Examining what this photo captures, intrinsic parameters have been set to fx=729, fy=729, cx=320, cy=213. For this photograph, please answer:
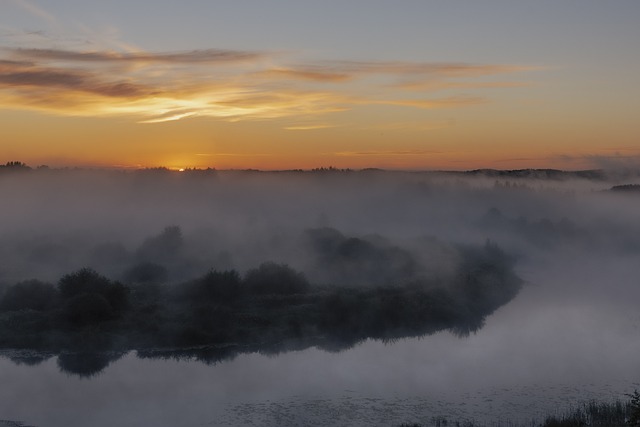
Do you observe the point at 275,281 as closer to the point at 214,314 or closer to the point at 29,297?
the point at 214,314

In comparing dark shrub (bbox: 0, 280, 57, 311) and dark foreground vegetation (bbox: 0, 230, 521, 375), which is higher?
dark shrub (bbox: 0, 280, 57, 311)

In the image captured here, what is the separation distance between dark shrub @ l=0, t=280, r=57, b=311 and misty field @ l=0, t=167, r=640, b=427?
0.37ft

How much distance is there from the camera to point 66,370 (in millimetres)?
36750

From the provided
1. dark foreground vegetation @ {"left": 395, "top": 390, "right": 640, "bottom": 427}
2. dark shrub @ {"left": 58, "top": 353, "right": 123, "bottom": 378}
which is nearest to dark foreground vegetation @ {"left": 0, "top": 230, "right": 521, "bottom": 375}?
dark shrub @ {"left": 58, "top": 353, "right": 123, "bottom": 378}

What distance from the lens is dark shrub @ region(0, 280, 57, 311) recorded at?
1793 inches

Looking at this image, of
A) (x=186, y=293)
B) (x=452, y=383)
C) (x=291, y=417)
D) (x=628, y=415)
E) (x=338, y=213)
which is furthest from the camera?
(x=338, y=213)

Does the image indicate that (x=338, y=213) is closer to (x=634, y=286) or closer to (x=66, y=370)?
(x=634, y=286)

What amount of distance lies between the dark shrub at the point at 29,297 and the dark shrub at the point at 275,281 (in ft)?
43.4

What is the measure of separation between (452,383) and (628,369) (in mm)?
9397

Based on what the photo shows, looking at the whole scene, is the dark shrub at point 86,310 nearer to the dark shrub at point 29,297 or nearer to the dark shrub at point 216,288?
the dark shrub at point 29,297

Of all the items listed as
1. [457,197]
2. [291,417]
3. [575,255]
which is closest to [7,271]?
[291,417]

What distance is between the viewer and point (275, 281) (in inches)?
2079

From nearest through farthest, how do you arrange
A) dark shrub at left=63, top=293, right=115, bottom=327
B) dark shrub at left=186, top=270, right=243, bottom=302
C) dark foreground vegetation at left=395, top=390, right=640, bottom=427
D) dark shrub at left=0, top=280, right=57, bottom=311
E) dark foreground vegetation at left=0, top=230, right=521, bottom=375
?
dark foreground vegetation at left=395, top=390, right=640, bottom=427 → dark foreground vegetation at left=0, top=230, right=521, bottom=375 → dark shrub at left=63, top=293, right=115, bottom=327 → dark shrub at left=0, top=280, right=57, bottom=311 → dark shrub at left=186, top=270, right=243, bottom=302

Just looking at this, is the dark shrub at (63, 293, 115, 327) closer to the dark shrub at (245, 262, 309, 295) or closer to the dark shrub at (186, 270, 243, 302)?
the dark shrub at (186, 270, 243, 302)
